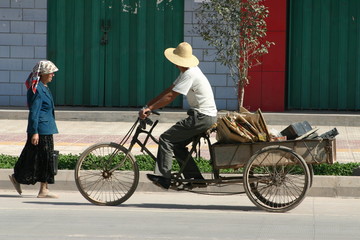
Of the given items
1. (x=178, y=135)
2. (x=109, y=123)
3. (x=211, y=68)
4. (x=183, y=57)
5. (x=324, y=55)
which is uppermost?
(x=183, y=57)

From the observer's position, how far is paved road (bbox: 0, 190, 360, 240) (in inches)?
350

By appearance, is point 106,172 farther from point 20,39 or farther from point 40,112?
point 20,39

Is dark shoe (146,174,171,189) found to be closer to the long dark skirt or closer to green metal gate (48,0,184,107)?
the long dark skirt

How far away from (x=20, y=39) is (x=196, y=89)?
36.8ft

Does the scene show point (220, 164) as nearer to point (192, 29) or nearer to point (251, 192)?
point (251, 192)

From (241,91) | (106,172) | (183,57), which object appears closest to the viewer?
(183,57)

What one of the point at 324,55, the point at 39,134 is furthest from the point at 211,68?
the point at 39,134

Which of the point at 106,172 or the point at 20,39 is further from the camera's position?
the point at 20,39

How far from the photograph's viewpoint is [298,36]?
20.7 meters

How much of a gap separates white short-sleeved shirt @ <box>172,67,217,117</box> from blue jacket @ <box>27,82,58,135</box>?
1678 mm

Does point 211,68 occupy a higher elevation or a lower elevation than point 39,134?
higher

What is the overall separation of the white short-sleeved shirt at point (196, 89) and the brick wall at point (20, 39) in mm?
11004

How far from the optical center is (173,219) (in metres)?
9.83

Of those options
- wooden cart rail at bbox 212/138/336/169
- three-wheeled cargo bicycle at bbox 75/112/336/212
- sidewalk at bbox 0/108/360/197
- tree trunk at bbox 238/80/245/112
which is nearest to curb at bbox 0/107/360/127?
sidewalk at bbox 0/108/360/197
